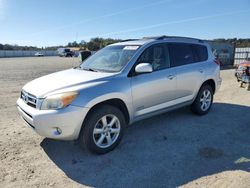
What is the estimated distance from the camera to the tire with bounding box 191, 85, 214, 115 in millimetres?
5809

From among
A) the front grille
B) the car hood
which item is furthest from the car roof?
the front grille

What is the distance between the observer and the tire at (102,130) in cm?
374

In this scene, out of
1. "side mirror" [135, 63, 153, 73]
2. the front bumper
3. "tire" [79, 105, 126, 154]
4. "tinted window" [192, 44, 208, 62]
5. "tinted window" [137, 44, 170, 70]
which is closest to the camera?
the front bumper

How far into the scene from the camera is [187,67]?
17.5 ft

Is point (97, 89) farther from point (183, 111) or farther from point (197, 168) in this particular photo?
point (183, 111)

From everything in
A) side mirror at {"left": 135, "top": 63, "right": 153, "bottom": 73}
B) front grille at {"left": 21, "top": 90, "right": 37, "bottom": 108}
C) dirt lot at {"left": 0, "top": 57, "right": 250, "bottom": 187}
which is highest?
side mirror at {"left": 135, "top": 63, "right": 153, "bottom": 73}

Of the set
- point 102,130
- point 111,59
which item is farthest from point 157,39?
point 102,130

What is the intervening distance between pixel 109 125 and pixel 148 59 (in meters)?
1.52

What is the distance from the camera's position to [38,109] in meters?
3.61

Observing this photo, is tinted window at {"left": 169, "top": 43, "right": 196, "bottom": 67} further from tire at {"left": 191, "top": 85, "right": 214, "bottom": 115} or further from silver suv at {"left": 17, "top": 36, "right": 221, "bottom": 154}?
tire at {"left": 191, "top": 85, "right": 214, "bottom": 115}

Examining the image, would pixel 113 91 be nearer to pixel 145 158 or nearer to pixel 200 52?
pixel 145 158

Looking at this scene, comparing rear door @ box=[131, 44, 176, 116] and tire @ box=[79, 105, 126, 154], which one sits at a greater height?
rear door @ box=[131, 44, 176, 116]

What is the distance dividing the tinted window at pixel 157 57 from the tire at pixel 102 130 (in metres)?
1.16

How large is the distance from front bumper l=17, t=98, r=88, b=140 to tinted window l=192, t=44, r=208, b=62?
3.36 meters
